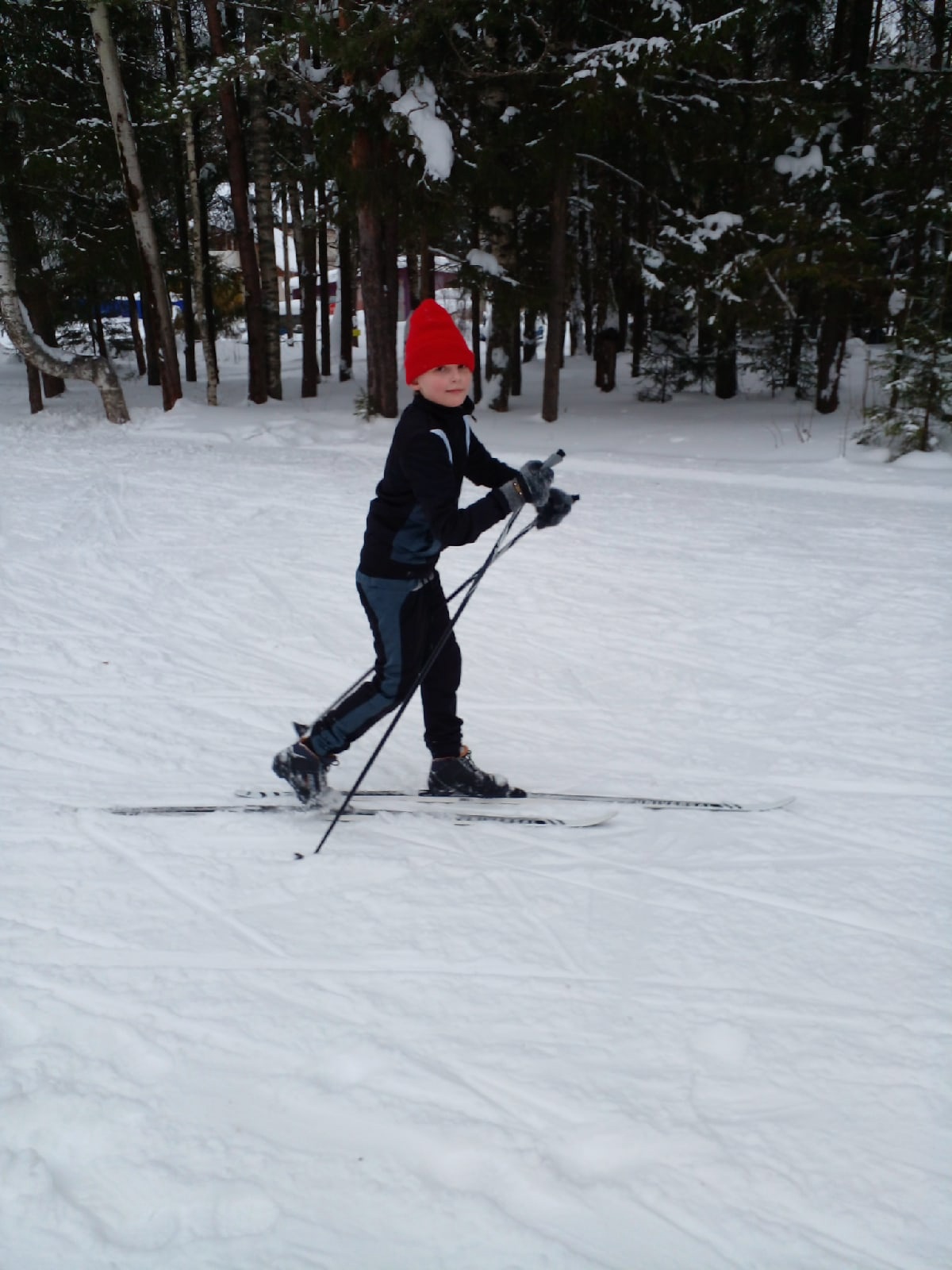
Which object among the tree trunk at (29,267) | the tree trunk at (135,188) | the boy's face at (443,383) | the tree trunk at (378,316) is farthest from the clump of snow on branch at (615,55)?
the boy's face at (443,383)

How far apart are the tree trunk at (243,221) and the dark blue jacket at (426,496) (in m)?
12.6

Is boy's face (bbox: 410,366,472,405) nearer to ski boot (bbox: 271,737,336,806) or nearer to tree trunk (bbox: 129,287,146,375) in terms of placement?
ski boot (bbox: 271,737,336,806)

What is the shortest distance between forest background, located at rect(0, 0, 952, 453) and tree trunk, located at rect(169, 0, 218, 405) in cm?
9

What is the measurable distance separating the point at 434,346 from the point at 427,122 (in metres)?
10.6

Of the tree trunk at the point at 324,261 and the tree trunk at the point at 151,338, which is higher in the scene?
the tree trunk at the point at 324,261

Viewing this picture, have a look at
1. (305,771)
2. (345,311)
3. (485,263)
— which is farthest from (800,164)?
(305,771)

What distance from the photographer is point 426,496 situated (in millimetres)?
2979

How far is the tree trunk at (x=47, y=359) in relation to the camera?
13.6 meters

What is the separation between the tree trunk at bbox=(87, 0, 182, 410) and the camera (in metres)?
13.4

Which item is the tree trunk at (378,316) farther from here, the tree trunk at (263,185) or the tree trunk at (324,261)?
the tree trunk at (263,185)

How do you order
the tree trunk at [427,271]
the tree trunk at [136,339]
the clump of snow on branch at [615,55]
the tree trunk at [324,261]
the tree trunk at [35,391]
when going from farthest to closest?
the tree trunk at [136,339] → the tree trunk at [324,261] → the tree trunk at [35,391] → the tree trunk at [427,271] → the clump of snow on branch at [615,55]

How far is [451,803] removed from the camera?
11.8ft

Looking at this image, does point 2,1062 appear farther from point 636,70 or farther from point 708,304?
point 708,304

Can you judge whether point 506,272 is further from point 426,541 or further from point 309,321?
point 426,541
